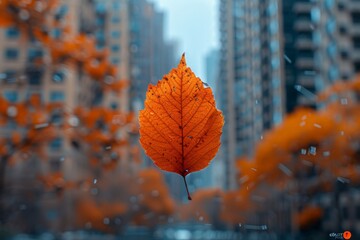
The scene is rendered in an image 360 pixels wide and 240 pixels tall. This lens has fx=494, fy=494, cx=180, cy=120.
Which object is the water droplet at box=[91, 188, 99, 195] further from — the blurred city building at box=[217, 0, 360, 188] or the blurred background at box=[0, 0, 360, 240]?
the blurred city building at box=[217, 0, 360, 188]

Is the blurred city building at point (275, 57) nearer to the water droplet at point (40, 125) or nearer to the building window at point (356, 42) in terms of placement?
the building window at point (356, 42)

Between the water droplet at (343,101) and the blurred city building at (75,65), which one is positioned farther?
the water droplet at (343,101)

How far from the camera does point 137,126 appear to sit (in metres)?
4.27

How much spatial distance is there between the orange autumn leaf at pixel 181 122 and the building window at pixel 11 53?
384 inches

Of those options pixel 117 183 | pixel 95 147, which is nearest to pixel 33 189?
pixel 117 183

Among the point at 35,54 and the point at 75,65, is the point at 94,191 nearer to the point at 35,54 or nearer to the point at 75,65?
the point at 35,54

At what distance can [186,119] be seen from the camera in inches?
19.0

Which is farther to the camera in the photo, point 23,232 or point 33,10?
point 23,232

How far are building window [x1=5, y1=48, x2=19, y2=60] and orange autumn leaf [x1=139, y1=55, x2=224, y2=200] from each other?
9.74 metres

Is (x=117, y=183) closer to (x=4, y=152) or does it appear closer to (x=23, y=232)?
(x=23, y=232)

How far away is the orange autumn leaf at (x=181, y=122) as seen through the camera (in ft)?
1.58

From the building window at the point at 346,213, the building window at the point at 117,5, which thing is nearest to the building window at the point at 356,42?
the building window at the point at 346,213

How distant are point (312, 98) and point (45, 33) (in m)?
6.84

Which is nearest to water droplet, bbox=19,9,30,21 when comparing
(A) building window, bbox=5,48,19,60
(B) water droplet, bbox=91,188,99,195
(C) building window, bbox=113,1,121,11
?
(C) building window, bbox=113,1,121,11
